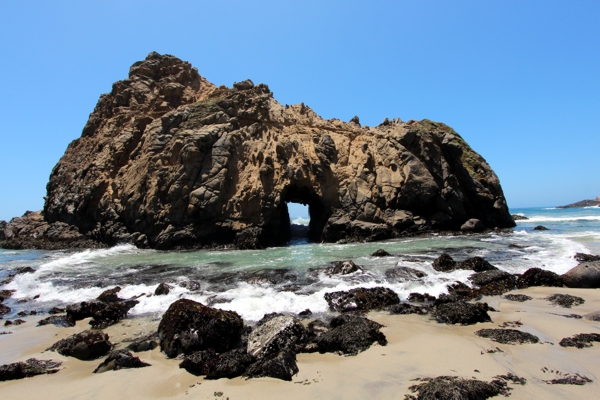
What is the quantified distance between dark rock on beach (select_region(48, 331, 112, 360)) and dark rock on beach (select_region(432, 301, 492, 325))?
7.49 m

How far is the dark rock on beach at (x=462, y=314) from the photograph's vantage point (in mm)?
7828

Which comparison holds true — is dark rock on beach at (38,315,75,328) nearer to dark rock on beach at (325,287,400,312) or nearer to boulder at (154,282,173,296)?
boulder at (154,282,173,296)

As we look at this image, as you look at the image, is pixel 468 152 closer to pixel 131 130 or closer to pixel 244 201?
pixel 244 201

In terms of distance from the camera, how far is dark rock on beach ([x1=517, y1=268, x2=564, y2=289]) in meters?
11.1

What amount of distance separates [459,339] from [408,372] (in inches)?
76.3

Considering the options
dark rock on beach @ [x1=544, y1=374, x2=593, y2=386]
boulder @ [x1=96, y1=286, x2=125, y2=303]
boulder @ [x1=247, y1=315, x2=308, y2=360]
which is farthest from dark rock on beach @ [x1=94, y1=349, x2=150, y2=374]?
dark rock on beach @ [x1=544, y1=374, x2=593, y2=386]

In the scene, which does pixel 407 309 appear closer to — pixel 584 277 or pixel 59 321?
pixel 584 277

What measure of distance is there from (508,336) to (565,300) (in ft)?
12.7

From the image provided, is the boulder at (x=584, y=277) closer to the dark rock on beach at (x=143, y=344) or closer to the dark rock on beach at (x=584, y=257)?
the dark rock on beach at (x=584, y=257)

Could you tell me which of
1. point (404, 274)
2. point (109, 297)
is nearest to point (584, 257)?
point (404, 274)

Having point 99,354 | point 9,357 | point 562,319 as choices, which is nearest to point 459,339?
point 562,319

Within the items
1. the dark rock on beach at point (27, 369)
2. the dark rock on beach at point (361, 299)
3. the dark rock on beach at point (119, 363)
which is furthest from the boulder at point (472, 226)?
the dark rock on beach at point (27, 369)

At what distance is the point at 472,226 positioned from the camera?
27391 mm

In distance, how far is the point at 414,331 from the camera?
7.41 meters
